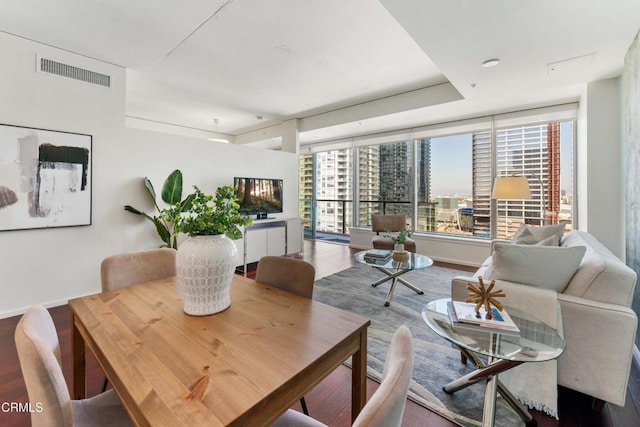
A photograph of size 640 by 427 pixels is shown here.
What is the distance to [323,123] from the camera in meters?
5.57

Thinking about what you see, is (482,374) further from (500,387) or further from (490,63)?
(490,63)

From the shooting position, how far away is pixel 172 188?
12.1 feet

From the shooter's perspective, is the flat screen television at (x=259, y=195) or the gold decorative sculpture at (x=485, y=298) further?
the flat screen television at (x=259, y=195)

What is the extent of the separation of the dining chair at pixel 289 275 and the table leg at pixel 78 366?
866 millimetres

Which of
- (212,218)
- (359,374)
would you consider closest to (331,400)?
(359,374)

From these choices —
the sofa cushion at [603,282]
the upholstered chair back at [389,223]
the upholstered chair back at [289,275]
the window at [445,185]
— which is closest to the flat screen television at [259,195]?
the upholstered chair back at [389,223]

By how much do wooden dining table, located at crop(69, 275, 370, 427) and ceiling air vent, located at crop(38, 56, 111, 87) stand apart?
2958 mm

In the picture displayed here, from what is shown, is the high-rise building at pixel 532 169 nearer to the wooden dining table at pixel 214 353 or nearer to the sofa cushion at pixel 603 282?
the sofa cushion at pixel 603 282

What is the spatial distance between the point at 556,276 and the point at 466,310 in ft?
2.26

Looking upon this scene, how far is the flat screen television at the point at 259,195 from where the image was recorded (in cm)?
487

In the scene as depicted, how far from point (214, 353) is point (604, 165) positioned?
4456mm

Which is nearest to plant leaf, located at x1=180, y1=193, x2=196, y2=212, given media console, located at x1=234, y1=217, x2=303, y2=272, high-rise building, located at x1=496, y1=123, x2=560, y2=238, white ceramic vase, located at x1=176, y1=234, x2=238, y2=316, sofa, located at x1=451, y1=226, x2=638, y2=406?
white ceramic vase, located at x1=176, y1=234, x2=238, y2=316

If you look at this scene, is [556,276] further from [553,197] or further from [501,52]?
[553,197]

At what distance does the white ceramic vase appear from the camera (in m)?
1.17
